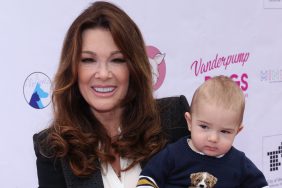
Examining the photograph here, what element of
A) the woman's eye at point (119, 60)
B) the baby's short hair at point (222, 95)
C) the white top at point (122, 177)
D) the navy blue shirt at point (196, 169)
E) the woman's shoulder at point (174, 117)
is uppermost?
the woman's eye at point (119, 60)

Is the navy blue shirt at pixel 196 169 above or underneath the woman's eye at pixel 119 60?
underneath

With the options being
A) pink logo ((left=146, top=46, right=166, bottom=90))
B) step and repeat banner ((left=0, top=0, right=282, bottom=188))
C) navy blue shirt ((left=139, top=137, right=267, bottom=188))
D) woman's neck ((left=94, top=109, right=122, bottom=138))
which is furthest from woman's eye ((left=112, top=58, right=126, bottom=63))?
pink logo ((left=146, top=46, right=166, bottom=90))

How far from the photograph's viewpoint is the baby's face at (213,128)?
4.21 feet

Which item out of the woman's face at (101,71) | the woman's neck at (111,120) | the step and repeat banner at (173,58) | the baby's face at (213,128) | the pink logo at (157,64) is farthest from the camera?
the pink logo at (157,64)

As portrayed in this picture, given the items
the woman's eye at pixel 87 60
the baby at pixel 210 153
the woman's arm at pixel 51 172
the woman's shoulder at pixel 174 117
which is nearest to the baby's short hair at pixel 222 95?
the baby at pixel 210 153

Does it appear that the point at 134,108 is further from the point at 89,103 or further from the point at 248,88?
the point at 248,88

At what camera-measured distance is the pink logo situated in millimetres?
2154

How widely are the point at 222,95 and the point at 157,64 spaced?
2.97ft

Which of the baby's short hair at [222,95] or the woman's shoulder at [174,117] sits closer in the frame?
the baby's short hair at [222,95]

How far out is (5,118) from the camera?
1.77m

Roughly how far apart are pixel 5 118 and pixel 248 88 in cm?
134

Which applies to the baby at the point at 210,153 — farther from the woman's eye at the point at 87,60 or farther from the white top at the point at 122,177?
the woman's eye at the point at 87,60

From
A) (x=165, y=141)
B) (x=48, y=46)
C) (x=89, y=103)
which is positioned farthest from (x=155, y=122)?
(x=48, y=46)

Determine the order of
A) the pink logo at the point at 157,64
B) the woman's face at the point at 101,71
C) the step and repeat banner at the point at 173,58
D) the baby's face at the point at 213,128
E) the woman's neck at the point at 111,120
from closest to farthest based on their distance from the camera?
the baby's face at the point at 213,128 → the woman's face at the point at 101,71 → the woman's neck at the point at 111,120 → the step and repeat banner at the point at 173,58 → the pink logo at the point at 157,64
